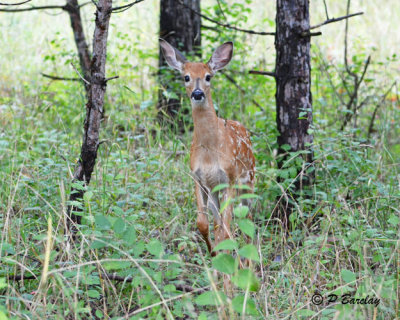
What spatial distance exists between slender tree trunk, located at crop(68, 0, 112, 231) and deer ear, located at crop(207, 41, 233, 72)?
5.20 ft

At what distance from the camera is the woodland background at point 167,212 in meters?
2.73

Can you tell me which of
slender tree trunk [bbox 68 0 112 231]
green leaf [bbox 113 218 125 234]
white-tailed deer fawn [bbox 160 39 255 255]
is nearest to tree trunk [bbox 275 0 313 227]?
white-tailed deer fawn [bbox 160 39 255 255]

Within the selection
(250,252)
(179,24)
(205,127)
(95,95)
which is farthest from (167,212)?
(179,24)

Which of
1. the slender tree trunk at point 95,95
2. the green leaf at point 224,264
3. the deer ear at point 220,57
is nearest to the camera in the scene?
the green leaf at point 224,264

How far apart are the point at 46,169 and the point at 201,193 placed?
46.6 inches

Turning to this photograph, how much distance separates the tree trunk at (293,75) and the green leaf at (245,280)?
2417 millimetres

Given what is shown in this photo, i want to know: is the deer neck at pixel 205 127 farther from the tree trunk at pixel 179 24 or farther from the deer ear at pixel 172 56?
the tree trunk at pixel 179 24

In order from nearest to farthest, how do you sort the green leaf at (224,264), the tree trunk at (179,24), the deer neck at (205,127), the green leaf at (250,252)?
the green leaf at (250,252) → the green leaf at (224,264) → the deer neck at (205,127) → the tree trunk at (179,24)

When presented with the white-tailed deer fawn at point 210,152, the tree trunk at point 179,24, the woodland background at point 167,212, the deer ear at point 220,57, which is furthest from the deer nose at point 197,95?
the tree trunk at point 179,24

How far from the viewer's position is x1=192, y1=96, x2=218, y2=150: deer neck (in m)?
4.69

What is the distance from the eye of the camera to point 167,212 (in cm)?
470

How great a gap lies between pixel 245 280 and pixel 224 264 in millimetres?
110

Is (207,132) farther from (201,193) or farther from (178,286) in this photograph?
(178,286)

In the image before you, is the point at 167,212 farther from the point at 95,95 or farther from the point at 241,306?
the point at 241,306
